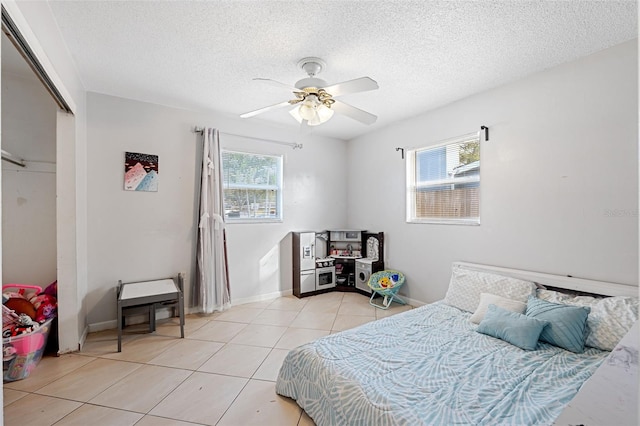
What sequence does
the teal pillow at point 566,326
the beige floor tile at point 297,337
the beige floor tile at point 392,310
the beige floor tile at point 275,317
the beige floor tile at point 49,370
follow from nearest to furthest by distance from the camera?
the teal pillow at point 566,326, the beige floor tile at point 49,370, the beige floor tile at point 297,337, the beige floor tile at point 275,317, the beige floor tile at point 392,310

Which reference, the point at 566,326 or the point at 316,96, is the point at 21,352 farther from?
the point at 566,326

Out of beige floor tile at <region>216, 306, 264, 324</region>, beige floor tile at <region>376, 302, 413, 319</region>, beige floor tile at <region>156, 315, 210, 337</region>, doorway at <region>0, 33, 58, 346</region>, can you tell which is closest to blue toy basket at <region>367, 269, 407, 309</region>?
beige floor tile at <region>376, 302, 413, 319</region>

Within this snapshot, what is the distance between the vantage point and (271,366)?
235 centimetres

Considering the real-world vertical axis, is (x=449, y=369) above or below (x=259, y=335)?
above

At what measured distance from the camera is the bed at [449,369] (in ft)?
4.55

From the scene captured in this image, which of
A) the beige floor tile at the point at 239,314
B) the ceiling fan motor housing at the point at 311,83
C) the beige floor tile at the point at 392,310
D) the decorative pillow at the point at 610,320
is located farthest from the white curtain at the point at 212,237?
the decorative pillow at the point at 610,320

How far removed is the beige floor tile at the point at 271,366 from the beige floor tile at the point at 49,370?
1515 millimetres

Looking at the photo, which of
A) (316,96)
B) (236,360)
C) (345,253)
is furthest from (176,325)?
(316,96)

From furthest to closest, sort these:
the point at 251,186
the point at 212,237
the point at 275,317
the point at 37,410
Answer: the point at 251,186 < the point at 212,237 < the point at 275,317 < the point at 37,410

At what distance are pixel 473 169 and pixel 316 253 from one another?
99.8 inches

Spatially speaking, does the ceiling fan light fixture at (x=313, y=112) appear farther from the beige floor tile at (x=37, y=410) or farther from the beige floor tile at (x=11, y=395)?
the beige floor tile at (x=11, y=395)

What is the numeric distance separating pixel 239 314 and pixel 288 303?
704 mm

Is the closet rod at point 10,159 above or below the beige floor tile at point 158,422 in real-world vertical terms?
above

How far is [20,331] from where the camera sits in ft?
7.29
